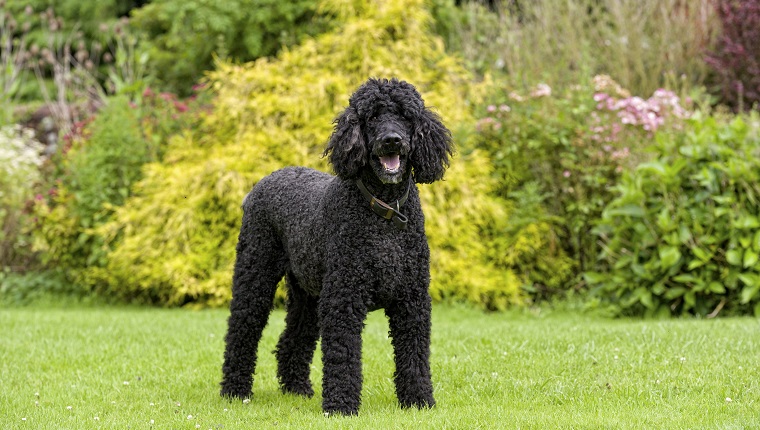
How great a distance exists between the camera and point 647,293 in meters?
7.92

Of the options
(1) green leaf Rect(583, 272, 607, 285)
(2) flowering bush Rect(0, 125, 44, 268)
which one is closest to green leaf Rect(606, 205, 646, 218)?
(1) green leaf Rect(583, 272, 607, 285)

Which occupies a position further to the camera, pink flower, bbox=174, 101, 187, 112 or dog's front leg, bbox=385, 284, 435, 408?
pink flower, bbox=174, 101, 187, 112

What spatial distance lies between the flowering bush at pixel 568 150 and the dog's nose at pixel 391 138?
203 inches

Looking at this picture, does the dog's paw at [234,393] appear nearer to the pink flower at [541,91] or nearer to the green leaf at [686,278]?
the green leaf at [686,278]

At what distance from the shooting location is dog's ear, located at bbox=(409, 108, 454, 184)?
4277 millimetres

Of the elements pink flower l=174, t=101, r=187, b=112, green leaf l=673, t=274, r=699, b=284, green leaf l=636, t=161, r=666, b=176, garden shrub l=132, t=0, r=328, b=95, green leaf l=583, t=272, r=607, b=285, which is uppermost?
garden shrub l=132, t=0, r=328, b=95

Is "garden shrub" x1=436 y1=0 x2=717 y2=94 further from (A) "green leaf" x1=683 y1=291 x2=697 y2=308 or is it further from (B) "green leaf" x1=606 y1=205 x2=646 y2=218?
(A) "green leaf" x1=683 y1=291 x2=697 y2=308

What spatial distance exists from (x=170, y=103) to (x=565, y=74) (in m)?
4.72

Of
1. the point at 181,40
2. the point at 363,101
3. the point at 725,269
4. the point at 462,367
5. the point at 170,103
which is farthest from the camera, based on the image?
the point at 181,40

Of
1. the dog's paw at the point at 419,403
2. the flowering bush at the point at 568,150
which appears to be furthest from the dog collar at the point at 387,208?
the flowering bush at the point at 568,150

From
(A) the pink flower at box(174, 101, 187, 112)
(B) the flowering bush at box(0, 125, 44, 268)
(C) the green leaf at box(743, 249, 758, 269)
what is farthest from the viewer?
(B) the flowering bush at box(0, 125, 44, 268)

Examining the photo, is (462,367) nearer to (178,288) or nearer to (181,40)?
(178,288)

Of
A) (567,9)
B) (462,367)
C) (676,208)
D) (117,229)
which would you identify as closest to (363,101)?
(462,367)

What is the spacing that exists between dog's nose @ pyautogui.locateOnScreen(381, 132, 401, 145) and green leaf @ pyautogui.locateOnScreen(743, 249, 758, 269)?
→ 15.1 feet
